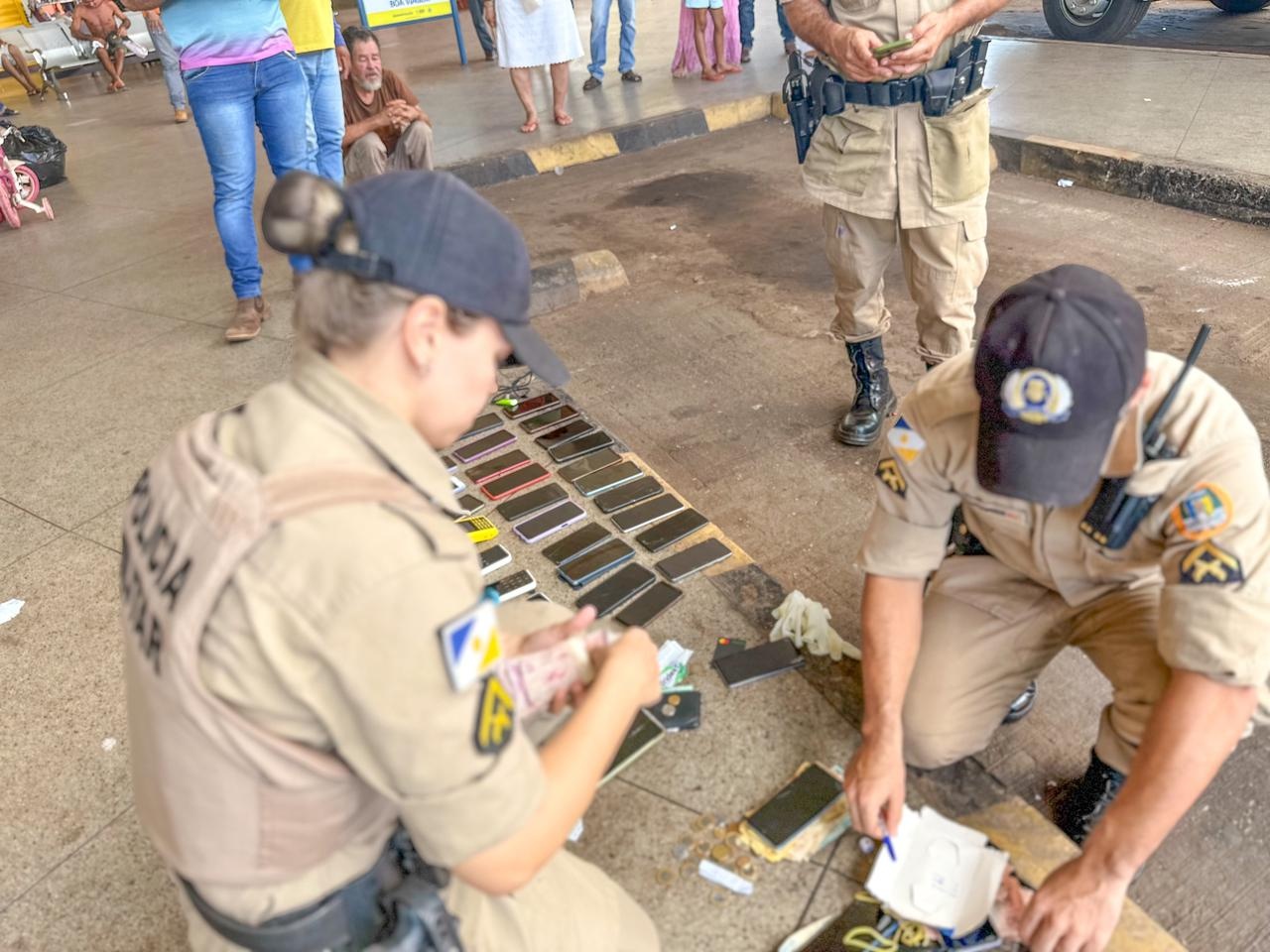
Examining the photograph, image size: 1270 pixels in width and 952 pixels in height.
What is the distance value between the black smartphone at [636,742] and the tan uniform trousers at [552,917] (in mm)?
363

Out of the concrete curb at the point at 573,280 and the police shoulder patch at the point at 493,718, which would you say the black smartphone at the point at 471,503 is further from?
the police shoulder patch at the point at 493,718

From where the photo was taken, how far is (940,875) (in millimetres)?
1604

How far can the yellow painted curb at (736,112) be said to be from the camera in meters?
7.02

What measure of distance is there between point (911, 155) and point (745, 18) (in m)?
6.20

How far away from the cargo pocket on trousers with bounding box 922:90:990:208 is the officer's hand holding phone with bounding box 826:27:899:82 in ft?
0.66

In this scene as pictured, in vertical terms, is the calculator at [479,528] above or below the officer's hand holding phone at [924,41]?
below

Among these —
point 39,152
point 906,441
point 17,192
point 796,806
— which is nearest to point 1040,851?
point 796,806

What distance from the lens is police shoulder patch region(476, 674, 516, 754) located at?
1021 millimetres

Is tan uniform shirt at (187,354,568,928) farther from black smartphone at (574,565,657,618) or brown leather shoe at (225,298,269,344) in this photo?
brown leather shoe at (225,298,269,344)

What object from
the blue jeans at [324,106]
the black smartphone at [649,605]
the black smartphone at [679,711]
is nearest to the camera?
the black smartphone at [679,711]

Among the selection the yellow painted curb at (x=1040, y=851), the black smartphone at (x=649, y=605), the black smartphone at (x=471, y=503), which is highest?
the yellow painted curb at (x=1040, y=851)

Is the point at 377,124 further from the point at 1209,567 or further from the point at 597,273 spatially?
the point at 1209,567

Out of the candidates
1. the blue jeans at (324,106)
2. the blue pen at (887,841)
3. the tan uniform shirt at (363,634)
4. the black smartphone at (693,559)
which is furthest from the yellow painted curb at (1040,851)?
the blue jeans at (324,106)

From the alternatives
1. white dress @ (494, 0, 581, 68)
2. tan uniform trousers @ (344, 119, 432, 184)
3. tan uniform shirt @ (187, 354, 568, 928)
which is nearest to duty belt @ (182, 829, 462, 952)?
tan uniform shirt @ (187, 354, 568, 928)
